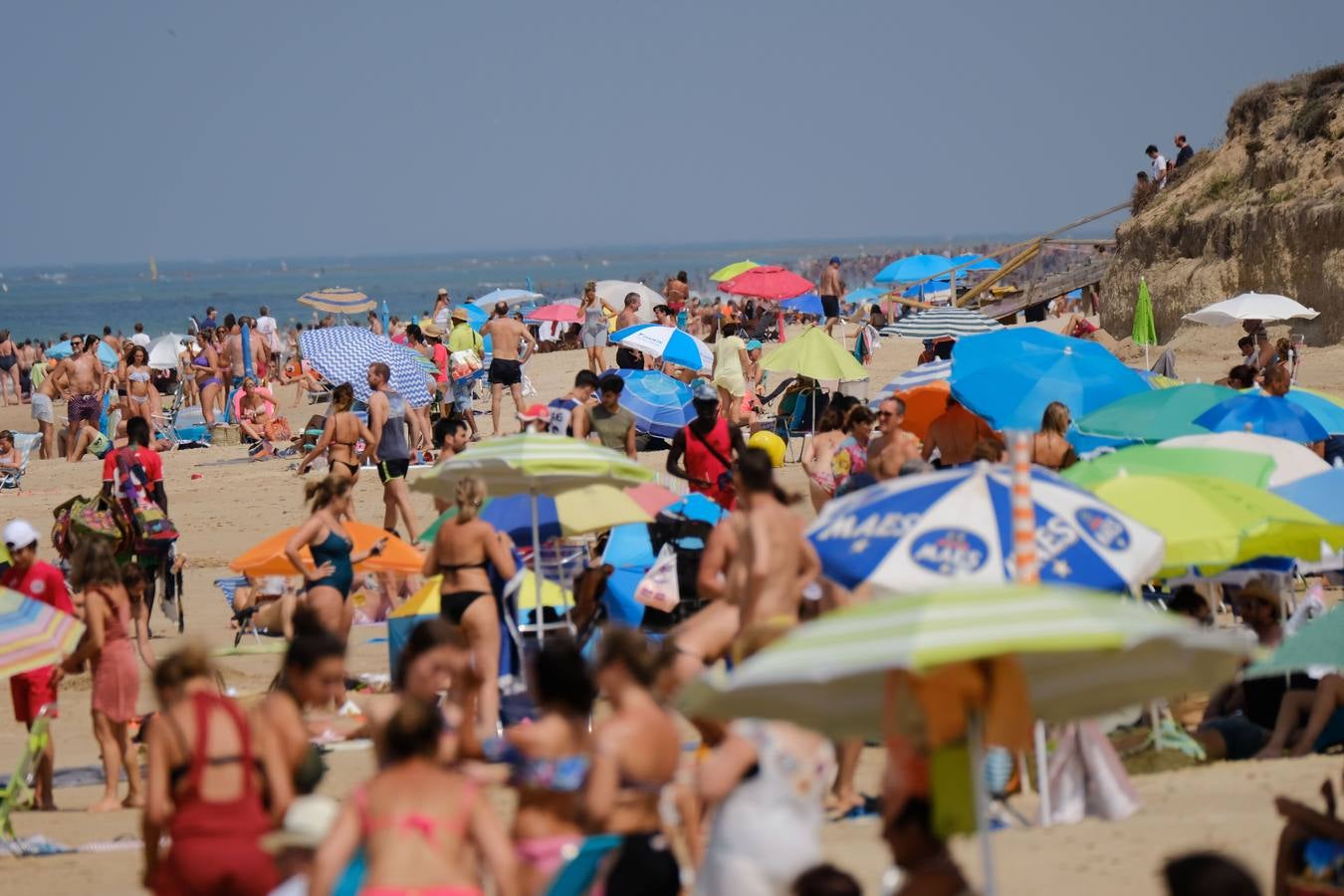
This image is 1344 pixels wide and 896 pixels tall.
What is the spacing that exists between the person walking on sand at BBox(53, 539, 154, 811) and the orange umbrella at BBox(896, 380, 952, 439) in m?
6.20

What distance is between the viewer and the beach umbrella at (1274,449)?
28.1ft

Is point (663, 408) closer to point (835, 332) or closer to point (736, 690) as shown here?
point (736, 690)

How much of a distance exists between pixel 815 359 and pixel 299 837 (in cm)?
1102

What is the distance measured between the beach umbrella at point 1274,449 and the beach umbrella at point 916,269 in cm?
1954

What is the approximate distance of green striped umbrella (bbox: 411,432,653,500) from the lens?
8117 mm

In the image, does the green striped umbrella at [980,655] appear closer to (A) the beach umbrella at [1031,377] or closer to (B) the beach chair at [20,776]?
(B) the beach chair at [20,776]

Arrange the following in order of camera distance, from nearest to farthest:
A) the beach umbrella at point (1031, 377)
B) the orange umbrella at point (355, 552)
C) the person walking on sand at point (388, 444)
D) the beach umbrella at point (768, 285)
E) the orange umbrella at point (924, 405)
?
the orange umbrella at point (355, 552) → the beach umbrella at point (1031, 377) → the orange umbrella at point (924, 405) → the person walking on sand at point (388, 444) → the beach umbrella at point (768, 285)

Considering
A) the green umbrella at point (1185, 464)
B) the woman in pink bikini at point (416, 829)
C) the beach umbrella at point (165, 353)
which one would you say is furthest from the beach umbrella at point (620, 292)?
the woman in pink bikini at point (416, 829)

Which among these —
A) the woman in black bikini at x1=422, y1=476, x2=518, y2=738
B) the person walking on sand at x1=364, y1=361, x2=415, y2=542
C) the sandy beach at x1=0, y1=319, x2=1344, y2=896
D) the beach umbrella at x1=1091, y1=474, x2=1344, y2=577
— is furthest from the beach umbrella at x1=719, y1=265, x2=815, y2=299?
the beach umbrella at x1=1091, y1=474, x2=1344, y2=577

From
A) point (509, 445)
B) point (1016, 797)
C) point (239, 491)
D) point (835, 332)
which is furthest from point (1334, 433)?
point (835, 332)

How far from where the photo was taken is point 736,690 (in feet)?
14.6

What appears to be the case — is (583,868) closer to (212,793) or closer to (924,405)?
(212,793)

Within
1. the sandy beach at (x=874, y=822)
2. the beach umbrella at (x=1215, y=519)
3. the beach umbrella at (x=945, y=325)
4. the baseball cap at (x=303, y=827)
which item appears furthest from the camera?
the beach umbrella at (x=945, y=325)

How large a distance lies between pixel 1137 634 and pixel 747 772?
1.32 metres
